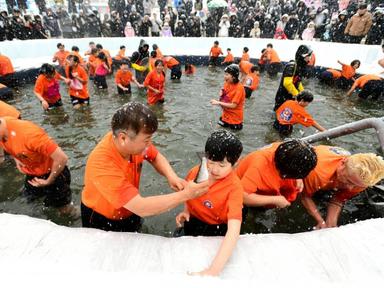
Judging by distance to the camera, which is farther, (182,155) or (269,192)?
(182,155)

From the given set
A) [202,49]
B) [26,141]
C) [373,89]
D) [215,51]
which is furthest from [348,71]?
[26,141]

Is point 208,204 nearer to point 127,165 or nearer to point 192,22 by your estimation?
point 127,165

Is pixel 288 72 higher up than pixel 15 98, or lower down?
higher up

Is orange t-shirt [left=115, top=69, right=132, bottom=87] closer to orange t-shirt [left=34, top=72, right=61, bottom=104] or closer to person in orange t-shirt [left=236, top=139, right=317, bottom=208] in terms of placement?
orange t-shirt [left=34, top=72, right=61, bottom=104]

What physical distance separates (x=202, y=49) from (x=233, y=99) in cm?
1010

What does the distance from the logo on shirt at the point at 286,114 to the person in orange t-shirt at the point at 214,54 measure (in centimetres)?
799

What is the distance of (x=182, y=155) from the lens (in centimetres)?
526

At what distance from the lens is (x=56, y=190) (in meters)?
3.29

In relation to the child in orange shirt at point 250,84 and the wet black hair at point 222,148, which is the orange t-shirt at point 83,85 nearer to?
the child in orange shirt at point 250,84

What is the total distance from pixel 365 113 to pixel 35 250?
8.00 metres

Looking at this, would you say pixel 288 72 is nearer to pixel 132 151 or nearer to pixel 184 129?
pixel 184 129

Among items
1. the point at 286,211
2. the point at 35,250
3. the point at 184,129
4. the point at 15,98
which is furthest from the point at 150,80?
the point at 35,250

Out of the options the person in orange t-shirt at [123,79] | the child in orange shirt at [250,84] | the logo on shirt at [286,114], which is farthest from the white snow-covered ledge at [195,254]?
the person in orange t-shirt at [123,79]

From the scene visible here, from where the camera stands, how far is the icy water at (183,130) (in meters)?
3.54
